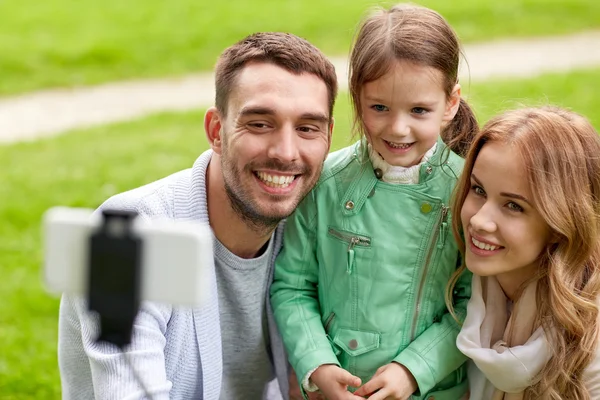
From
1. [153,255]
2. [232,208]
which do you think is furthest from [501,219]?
[153,255]

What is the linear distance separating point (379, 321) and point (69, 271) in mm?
1501

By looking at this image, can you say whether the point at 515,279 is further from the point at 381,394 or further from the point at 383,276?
the point at 381,394

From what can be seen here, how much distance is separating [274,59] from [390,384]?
3.47 ft

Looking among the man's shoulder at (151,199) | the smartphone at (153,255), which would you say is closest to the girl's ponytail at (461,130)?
the man's shoulder at (151,199)

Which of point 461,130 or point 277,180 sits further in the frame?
point 461,130

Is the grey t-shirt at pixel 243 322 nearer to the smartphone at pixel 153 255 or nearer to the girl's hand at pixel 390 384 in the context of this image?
the girl's hand at pixel 390 384

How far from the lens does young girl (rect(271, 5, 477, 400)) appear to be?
2848mm

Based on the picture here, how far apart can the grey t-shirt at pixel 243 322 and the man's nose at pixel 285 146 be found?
0.40 m

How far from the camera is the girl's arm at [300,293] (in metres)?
2.99

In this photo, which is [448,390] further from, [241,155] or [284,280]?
[241,155]

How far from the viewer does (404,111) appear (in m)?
2.84

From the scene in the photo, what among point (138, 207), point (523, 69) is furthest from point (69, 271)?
point (523, 69)

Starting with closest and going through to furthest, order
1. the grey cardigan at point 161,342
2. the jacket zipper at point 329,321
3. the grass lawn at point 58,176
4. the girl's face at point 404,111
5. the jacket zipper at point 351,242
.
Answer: the grey cardigan at point 161,342 < the girl's face at point 404,111 < the jacket zipper at point 351,242 < the jacket zipper at point 329,321 < the grass lawn at point 58,176

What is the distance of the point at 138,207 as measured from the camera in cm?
292
